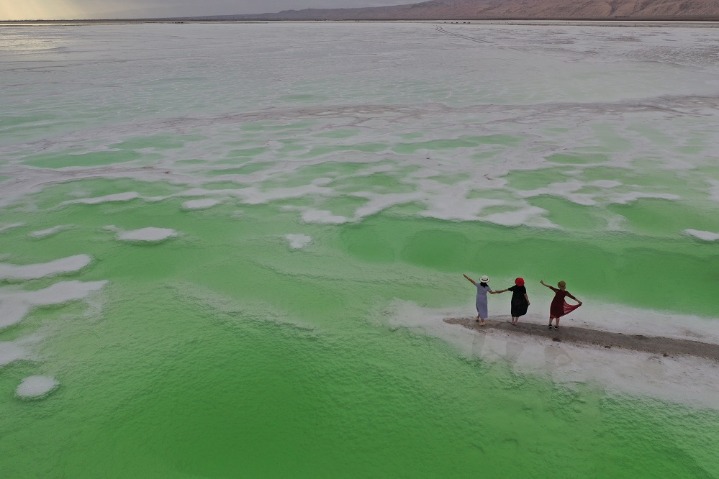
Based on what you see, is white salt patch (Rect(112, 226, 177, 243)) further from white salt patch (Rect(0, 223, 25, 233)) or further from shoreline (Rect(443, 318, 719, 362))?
shoreline (Rect(443, 318, 719, 362))

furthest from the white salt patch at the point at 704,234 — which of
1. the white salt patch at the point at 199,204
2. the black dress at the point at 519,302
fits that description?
the white salt patch at the point at 199,204

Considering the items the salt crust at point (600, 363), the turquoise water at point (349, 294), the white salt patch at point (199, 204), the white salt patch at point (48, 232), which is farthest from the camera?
the white salt patch at point (199, 204)

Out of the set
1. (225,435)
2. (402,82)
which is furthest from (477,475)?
(402,82)

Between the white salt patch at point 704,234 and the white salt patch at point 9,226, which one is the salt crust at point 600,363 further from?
the white salt patch at point 9,226

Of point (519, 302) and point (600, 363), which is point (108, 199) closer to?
point (519, 302)

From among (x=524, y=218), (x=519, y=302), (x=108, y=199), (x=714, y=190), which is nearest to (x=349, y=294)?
(x=519, y=302)

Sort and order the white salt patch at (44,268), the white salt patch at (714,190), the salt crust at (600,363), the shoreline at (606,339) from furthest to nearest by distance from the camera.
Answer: the white salt patch at (714,190) < the white salt patch at (44,268) < the shoreline at (606,339) < the salt crust at (600,363)
